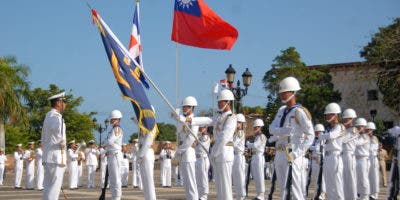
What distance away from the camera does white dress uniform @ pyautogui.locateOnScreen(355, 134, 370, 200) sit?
51.8ft

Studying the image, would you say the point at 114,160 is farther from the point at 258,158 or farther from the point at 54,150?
the point at 258,158

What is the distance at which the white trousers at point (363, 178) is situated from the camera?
51.7 ft

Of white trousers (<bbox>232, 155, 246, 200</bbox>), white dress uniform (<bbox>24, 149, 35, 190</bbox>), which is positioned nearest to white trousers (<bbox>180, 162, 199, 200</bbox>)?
white trousers (<bbox>232, 155, 246, 200</bbox>)

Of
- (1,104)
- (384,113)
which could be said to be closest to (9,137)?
(1,104)

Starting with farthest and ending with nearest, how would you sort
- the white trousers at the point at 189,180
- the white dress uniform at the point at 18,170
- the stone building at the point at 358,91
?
1. the stone building at the point at 358,91
2. the white dress uniform at the point at 18,170
3. the white trousers at the point at 189,180

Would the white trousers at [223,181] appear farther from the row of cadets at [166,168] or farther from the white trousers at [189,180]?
the row of cadets at [166,168]

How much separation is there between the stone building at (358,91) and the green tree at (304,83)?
2.18 metres

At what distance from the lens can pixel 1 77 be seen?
4019 cm

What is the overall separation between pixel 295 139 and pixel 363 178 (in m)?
6.84

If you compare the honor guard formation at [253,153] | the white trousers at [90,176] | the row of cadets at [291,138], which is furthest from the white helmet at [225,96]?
the white trousers at [90,176]

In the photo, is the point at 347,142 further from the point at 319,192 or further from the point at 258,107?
the point at 258,107

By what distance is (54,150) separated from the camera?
1157 cm

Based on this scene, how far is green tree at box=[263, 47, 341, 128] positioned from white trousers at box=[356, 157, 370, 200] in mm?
36334

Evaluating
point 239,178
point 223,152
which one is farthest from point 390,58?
point 223,152
